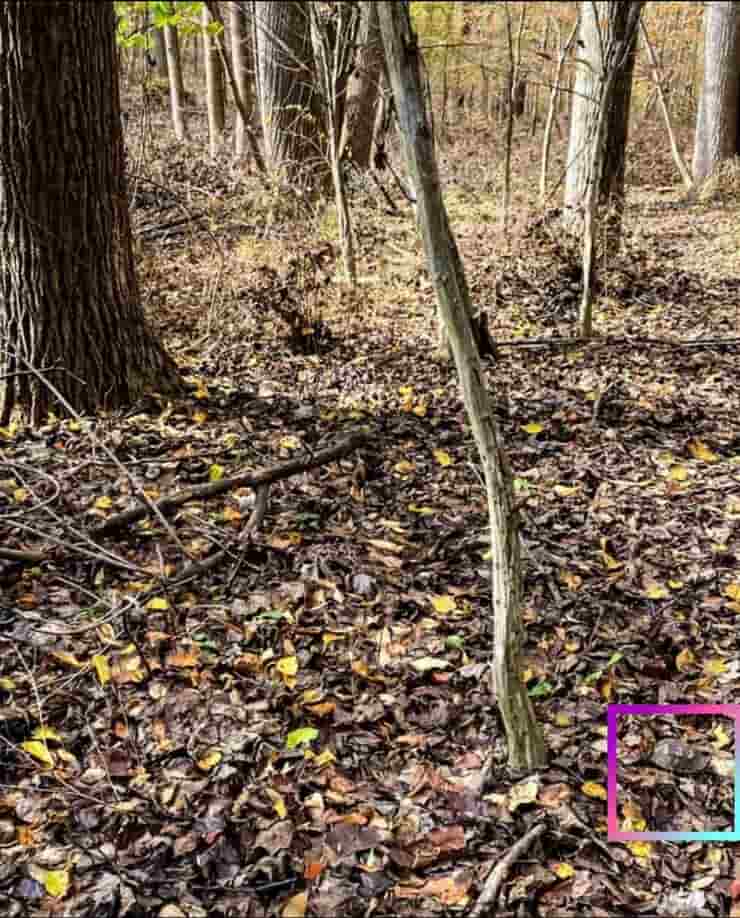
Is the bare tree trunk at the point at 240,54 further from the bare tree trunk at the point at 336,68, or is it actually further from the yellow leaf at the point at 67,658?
the yellow leaf at the point at 67,658

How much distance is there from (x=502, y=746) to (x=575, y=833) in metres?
0.35

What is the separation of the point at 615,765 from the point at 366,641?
96cm

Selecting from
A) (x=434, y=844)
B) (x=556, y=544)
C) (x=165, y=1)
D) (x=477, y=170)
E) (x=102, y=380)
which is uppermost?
(x=165, y=1)

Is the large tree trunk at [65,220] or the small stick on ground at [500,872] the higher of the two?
the large tree trunk at [65,220]

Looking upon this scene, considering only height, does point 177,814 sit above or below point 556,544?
below

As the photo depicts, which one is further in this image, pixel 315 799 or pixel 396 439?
pixel 396 439

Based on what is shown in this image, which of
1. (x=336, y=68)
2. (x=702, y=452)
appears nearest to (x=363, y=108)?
(x=336, y=68)

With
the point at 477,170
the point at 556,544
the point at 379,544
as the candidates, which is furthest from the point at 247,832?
the point at 477,170

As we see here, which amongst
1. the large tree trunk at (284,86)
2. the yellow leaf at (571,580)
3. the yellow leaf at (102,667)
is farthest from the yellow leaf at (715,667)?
the large tree trunk at (284,86)

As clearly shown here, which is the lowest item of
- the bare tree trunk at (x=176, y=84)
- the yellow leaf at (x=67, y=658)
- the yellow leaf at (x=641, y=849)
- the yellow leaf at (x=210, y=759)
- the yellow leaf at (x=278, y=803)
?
the yellow leaf at (x=641, y=849)

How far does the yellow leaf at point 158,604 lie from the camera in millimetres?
3070

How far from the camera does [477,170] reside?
13.4m

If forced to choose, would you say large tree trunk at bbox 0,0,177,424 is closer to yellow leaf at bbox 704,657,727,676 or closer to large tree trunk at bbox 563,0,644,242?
yellow leaf at bbox 704,657,727,676

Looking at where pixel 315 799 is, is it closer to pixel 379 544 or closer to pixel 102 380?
pixel 379 544
